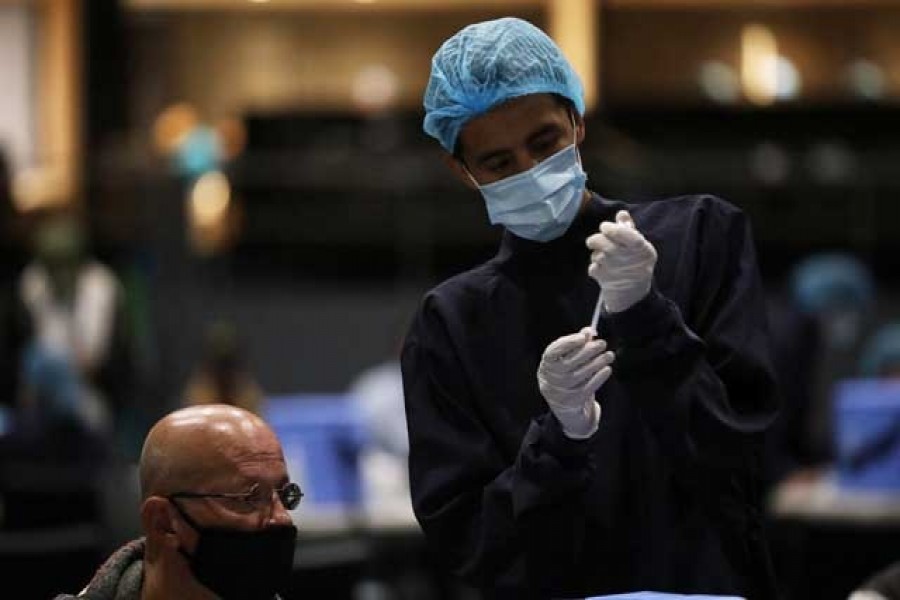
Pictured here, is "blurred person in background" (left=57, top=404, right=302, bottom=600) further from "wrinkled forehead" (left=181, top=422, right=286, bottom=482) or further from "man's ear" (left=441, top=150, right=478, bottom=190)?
"man's ear" (left=441, top=150, right=478, bottom=190)

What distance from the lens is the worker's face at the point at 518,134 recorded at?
3.03 metres

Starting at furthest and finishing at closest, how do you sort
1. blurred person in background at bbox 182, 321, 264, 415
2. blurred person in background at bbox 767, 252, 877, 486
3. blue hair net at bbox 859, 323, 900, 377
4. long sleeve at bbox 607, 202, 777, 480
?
1. blurred person in background at bbox 182, 321, 264, 415
2. blue hair net at bbox 859, 323, 900, 377
3. blurred person in background at bbox 767, 252, 877, 486
4. long sleeve at bbox 607, 202, 777, 480

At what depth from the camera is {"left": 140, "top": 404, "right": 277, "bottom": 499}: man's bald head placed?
2.94 metres

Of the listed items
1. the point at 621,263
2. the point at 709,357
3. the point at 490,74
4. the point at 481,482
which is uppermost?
the point at 490,74

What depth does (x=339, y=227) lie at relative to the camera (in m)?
12.4

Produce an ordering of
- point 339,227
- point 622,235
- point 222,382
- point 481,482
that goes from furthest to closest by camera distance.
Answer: point 339,227
point 222,382
point 481,482
point 622,235

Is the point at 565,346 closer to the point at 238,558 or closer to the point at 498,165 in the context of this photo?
the point at 498,165

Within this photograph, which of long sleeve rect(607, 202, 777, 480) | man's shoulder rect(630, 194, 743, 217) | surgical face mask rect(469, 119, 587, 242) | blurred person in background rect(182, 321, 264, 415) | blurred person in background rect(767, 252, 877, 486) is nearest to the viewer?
long sleeve rect(607, 202, 777, 480)

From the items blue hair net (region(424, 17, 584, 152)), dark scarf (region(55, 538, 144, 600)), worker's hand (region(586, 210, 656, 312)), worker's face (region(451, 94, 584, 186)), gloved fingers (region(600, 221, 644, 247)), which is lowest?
dark scarf (region(55, 538, 144, 600))

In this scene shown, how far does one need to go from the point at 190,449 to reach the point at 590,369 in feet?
1.85

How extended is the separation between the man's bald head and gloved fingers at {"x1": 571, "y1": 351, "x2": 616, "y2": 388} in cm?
47

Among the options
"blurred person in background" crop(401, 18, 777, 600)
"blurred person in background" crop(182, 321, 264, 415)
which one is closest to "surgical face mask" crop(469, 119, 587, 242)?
"blurred person in background" crop(401, 18, 777, 600)

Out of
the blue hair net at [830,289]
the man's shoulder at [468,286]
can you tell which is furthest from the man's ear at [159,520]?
the blue hair net at [830,289]

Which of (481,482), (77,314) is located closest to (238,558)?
(481,482)
